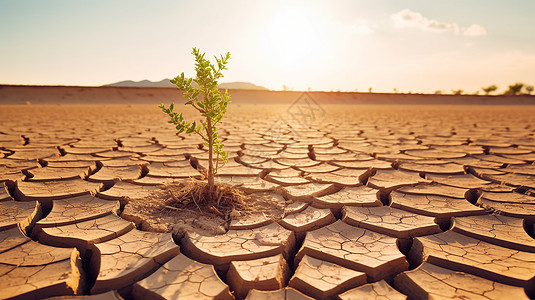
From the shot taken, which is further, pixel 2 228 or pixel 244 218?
pixel 244 218

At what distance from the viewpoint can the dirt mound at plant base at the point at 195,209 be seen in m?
1.25

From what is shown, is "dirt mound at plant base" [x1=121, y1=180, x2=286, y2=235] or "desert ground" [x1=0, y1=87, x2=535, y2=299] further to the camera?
"dirt mound at plant base" [x1=121, y1=180, x2=286, y2=235]

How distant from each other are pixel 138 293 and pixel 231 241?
37 centimetres

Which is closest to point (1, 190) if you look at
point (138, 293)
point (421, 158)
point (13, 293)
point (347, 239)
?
point (13, 293)

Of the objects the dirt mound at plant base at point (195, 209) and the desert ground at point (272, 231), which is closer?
the desert ground at point (272, 231)

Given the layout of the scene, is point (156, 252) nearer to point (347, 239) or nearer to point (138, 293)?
point (138, 293)

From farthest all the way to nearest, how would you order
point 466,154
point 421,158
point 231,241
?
point 466,154 < point 421,158 < point 231,241

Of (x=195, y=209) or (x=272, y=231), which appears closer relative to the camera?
(x=272, y=231)

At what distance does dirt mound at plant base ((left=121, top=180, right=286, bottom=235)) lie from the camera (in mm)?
1252

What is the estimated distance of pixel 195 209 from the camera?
140 cm

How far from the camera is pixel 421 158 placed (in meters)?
2.62

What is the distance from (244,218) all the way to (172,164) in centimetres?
117

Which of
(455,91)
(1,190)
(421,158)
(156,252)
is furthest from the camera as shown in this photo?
(455,91)

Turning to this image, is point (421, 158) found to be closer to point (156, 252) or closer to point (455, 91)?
point (156, 252)
